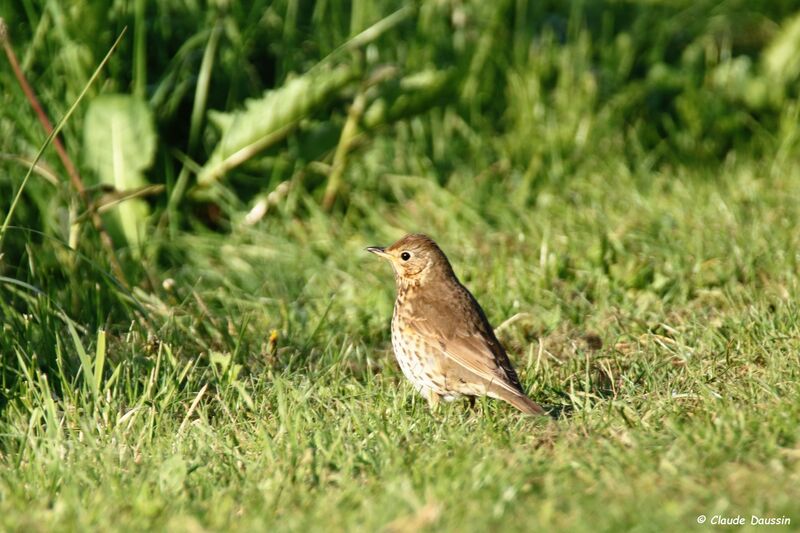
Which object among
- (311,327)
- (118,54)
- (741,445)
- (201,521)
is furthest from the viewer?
(118,54)

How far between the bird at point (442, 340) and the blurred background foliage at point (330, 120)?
33.1 inches

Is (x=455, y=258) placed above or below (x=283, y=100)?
below

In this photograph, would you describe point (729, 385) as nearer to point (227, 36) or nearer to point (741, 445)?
point (741, 445)

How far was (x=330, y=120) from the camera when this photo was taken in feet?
23.9

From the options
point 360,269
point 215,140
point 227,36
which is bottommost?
point 360,269

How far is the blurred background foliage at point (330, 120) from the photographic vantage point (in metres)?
6.42

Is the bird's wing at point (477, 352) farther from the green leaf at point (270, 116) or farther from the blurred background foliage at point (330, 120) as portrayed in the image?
the green leaf at point (270, 116)

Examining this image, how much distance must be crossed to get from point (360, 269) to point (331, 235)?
1.50ft

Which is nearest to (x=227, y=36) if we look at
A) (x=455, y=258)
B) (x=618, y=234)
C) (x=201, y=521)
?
(x=455, y=258)

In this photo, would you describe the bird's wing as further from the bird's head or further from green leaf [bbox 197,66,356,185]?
green leaf [bbox 197,66,356,185]

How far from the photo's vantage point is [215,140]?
7078 millimetres

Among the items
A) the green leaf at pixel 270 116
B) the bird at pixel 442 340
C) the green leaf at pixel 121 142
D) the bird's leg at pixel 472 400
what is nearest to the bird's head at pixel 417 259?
the bird at pixel 442 340

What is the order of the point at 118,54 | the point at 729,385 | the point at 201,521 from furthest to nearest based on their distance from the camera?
the point at 118,54
the point at 729,385
the point at 201,521

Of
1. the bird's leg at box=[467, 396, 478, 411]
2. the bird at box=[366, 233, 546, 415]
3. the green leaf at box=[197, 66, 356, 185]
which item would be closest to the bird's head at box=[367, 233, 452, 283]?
the bird at box=[366, 233, 546, 415]
